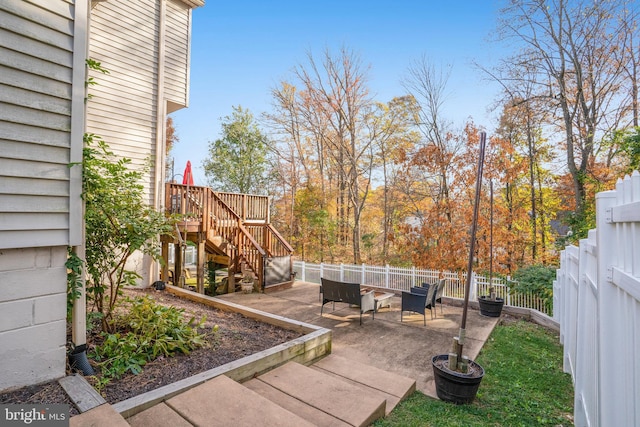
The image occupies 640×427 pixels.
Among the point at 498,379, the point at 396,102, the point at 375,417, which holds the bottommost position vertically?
the point at 498,379

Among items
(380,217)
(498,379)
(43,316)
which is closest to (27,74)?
(43,316)

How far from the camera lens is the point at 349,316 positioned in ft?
21.6

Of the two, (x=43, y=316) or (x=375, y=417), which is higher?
(x=43, y=316)

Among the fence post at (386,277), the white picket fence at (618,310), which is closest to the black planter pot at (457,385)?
the white picket fence at (618,310)

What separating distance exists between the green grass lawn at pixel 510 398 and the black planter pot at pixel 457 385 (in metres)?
0.08

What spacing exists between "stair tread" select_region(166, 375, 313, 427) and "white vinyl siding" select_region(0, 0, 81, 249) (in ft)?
5.71

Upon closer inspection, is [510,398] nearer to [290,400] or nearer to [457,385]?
[457,385]

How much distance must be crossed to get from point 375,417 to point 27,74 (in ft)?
13.7

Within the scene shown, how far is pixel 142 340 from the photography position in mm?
3361

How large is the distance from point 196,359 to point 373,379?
2.00 meters

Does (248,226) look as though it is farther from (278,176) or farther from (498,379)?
(278,176)

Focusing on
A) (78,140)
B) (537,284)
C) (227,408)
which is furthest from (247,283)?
(537,284)

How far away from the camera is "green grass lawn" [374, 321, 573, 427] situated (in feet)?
10.0

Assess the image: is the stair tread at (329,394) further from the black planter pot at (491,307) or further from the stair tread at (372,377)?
the black planter pot at (491,307)
